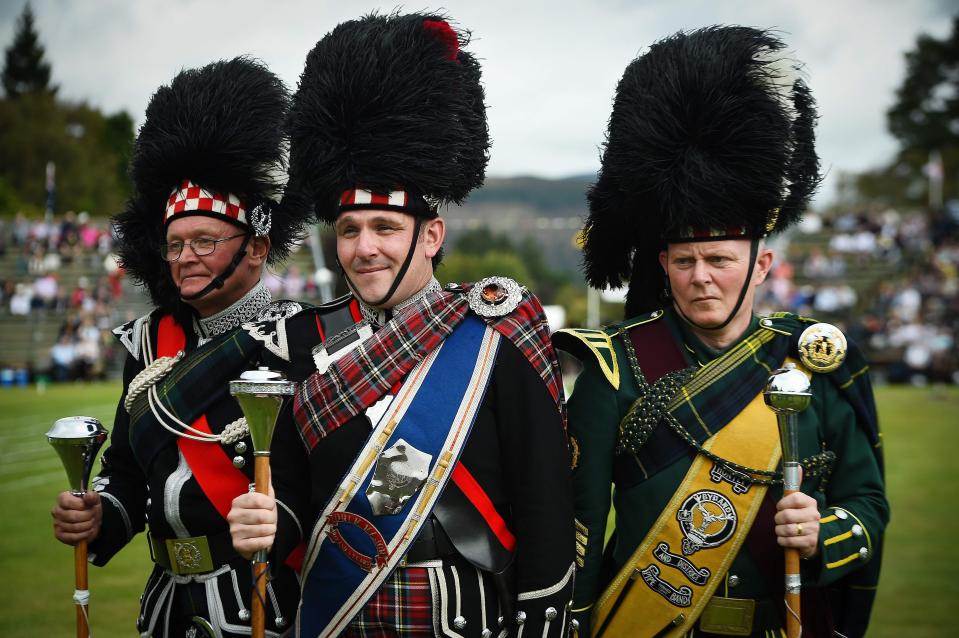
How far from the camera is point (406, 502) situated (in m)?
2.86

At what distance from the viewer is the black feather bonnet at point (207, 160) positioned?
11.7 feet

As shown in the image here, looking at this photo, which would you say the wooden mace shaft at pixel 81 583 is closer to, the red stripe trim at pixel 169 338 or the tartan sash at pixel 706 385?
the red stripe trim at pixel 169 338

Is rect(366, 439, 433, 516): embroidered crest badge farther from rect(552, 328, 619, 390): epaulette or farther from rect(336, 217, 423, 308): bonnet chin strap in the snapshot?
rect(552, 328, 619, 390): epaulette

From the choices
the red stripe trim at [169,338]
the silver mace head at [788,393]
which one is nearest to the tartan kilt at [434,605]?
the silver mace head at [788,393]

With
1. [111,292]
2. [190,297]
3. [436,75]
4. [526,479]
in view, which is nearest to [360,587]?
[526,479]

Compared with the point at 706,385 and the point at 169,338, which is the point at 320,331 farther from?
the point at 706,385

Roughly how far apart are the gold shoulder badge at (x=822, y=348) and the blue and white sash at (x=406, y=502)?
101 cm

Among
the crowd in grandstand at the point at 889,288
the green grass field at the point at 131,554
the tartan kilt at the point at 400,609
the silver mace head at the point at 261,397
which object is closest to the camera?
the silver mace head at the point at 261,397

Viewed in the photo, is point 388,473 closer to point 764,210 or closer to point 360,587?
point 360,587

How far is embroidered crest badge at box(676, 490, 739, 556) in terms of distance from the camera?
10.2 feet

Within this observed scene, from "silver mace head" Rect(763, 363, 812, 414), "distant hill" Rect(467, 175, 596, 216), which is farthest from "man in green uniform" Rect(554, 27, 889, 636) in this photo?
"distant hill" Rect(467, 175, 596, 216)

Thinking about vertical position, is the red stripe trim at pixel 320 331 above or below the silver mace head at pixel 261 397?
above

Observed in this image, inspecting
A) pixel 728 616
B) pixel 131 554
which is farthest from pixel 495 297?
pixel 131 554

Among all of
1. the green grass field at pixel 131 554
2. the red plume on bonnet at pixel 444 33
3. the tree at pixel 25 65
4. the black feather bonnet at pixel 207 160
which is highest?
the tree at pixel 25 65
